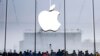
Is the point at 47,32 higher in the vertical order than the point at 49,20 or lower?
lower

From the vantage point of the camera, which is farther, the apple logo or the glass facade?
the glass facade

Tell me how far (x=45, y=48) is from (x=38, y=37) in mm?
522

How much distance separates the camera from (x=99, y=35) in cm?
1584

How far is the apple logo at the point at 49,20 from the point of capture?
1444 cm

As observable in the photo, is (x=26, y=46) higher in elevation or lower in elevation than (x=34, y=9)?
lower

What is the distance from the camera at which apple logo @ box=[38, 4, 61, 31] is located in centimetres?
1444

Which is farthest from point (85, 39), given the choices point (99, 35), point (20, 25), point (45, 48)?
point (20, 25)

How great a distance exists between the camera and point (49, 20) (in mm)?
14586

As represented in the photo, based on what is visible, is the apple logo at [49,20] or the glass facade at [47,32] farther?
the glass facade at [47,32]

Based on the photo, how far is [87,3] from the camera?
1623 cm

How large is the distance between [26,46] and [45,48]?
0.76 m

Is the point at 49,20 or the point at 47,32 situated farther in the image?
the point at 47,32

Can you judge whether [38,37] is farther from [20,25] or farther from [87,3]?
[87,3]

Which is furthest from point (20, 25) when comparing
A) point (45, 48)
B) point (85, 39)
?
point (85, 39)
